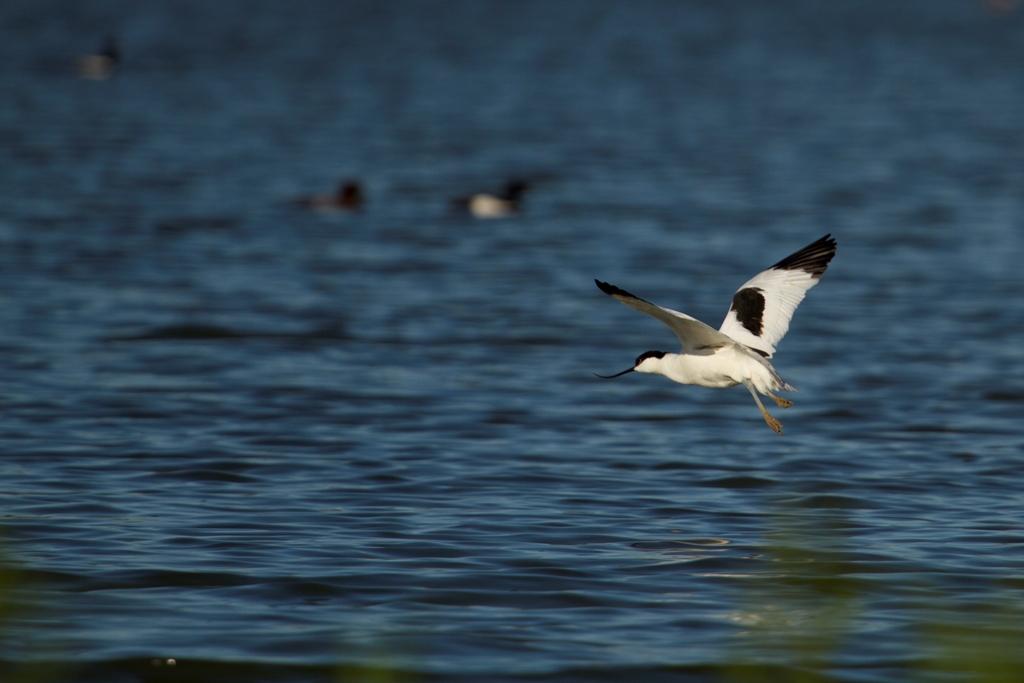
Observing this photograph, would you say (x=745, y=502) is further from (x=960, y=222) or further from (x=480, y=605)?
(x=960, y=222)

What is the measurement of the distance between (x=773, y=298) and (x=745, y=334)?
393 millimetres

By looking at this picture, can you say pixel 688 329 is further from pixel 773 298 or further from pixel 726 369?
pixel 773 298

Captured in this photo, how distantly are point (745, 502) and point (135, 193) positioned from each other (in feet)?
49.2

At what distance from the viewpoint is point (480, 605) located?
727cm

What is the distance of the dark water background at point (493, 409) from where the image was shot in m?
6.91

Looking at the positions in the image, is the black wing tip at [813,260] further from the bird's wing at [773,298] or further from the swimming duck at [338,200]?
the swimming duck at [338,200]

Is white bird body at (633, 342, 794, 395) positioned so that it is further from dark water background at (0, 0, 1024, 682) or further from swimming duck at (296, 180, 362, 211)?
swimming duck at (296, 180, 362, 211)

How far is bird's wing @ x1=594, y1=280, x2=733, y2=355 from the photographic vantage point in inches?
303

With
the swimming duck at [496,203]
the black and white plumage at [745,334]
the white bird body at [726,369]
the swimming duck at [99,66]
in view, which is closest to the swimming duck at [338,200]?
the swimming duck at [496,203]

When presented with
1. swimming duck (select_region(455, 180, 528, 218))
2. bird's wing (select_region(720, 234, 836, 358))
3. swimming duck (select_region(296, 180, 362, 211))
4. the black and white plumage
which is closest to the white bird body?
the black and white plumage

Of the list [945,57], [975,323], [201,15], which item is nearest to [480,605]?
[975,323]

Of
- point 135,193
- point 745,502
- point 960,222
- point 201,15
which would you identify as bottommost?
point 745,502

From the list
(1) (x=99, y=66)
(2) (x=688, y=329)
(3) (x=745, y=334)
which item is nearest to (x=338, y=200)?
(3) (x=745, y=334)

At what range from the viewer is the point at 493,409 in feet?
38.7
